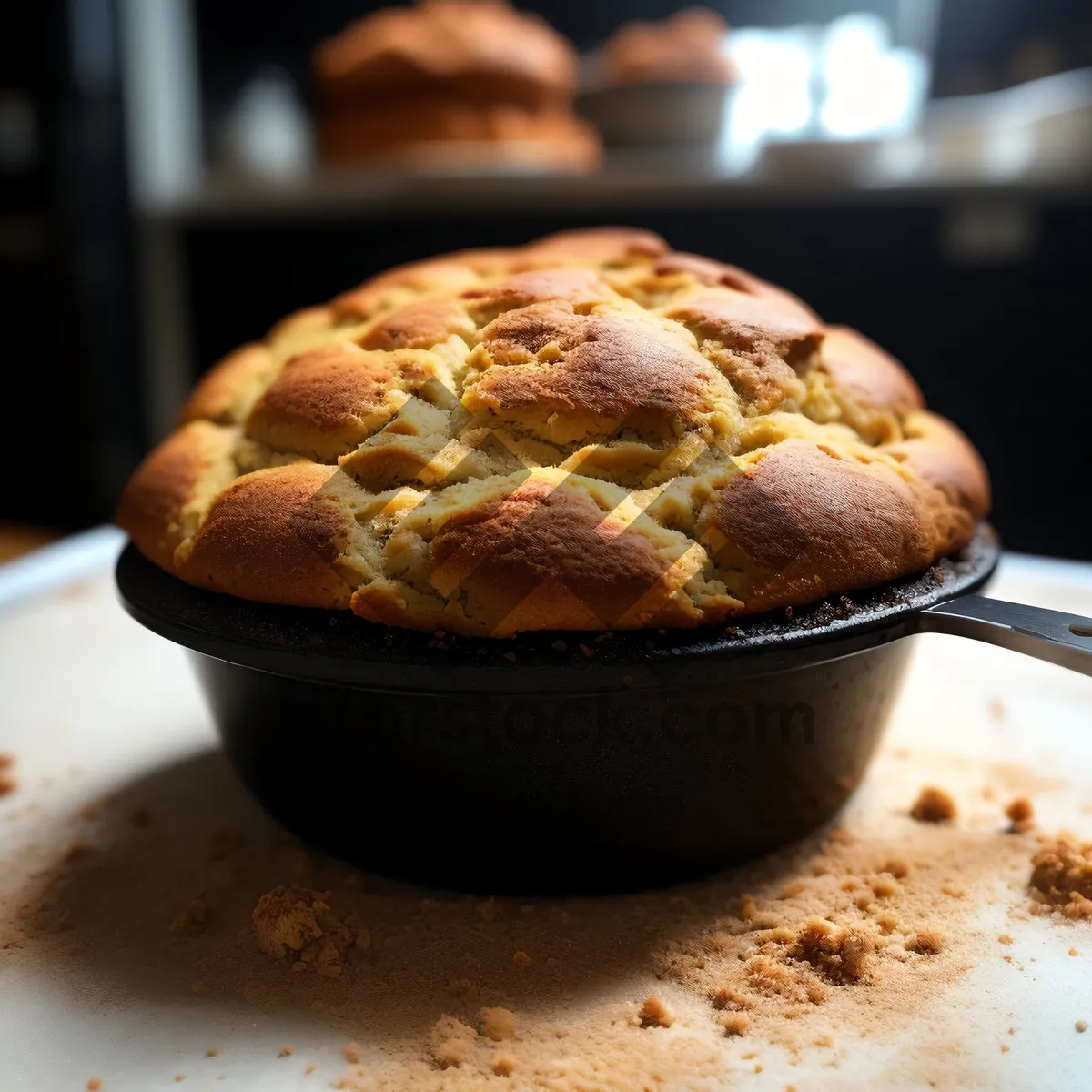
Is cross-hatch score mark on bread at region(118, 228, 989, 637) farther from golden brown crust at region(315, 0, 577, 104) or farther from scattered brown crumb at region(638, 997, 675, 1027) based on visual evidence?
golden brown crust at region(315, 0, 577, 104)

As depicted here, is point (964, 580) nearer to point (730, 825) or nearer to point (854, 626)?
point (854, 626)

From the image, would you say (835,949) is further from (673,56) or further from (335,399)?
(673,56)

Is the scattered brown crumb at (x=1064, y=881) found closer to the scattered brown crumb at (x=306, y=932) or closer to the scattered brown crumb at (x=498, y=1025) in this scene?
the scattered brown crumb at (x=498, y=1025)

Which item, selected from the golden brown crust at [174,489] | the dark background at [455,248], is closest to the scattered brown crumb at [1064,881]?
the golden brown crust at [174,489]

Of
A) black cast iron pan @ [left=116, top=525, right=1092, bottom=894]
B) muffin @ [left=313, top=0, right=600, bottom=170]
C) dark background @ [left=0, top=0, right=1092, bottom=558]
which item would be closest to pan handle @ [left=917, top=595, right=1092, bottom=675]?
black cast iron pan @ [left=116, top=525, right=1092, bottom=894]

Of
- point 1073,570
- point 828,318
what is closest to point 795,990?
point 1073,570

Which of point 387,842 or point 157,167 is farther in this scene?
point 157,167
